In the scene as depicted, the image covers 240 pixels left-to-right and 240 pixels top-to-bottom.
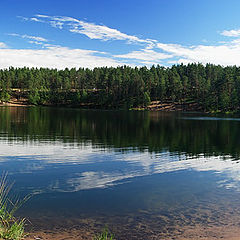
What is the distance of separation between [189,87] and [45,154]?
591 feet

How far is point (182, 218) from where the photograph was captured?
45.9 ft

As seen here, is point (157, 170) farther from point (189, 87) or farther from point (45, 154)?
point (189, 87)

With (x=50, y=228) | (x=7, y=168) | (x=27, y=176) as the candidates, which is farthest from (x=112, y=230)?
(x=7, y=168)

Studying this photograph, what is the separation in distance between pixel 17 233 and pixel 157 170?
607 inches

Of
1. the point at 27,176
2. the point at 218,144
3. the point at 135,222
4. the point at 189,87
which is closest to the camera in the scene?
the point at 135,222

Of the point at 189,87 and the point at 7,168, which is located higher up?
the point at 189,87

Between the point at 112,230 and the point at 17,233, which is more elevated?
the point at 17,233

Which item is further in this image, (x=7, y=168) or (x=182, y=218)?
(x=7, y=168)

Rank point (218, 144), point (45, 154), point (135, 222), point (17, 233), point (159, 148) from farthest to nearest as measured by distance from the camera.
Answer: point (218, 144), point (159, 148), point (45, 154), point (135, 222), point (17, 233)

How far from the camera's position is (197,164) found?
1056 inches

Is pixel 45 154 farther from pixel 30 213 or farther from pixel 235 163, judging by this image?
pixel 235 163

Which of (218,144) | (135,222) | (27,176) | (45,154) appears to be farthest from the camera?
(218,144)

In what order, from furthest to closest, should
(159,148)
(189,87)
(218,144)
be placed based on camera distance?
(189,87)
(218,144)
(159,148)

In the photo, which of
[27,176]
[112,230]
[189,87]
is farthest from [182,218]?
[189,87]
